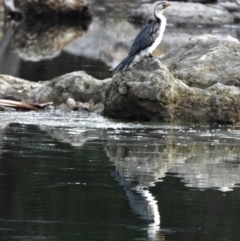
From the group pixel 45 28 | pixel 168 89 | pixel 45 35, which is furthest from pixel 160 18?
pixel 45 28

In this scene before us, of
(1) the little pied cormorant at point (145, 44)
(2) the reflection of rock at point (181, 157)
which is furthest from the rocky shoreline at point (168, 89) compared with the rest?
(2) the reflection of rock at point (181, 157)

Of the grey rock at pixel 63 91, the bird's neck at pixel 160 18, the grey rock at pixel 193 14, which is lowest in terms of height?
the grey rock at pixel 63 91

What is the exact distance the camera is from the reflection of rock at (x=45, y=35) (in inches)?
1143

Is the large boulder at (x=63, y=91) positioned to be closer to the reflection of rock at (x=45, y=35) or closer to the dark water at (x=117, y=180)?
the dark water at (x=117, y=180)

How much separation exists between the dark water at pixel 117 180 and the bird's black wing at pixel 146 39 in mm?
1504

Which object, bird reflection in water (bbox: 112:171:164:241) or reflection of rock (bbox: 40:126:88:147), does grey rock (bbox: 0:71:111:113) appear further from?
bird reflection in water (bbox: 112:171:164:241)

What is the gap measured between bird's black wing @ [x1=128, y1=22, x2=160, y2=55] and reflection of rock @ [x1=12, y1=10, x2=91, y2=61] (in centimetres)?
1104

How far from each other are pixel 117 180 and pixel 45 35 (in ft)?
90.8

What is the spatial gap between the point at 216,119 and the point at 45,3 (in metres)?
32.6

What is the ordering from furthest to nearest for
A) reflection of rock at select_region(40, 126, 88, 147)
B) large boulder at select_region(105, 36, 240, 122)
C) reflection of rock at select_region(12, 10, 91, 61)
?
1. reflection of rock at select_region(12, 10, 91, 61)
2. large boulder at select_region(105, 36, 240, 122)
3. reflection of rock at select_region(40, 126, 88, 147)

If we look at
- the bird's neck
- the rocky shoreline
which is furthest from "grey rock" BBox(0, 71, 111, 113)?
the bird's neck

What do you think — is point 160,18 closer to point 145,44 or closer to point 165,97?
point 145,44

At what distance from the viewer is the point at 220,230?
7.74 m

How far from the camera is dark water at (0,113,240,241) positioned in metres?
7.77
